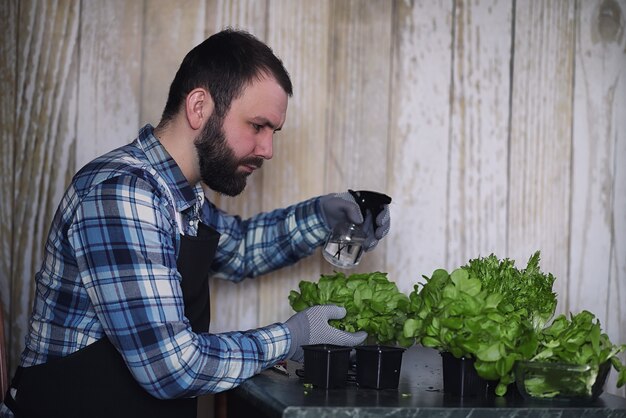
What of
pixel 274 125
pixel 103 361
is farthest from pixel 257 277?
pixel 103 361

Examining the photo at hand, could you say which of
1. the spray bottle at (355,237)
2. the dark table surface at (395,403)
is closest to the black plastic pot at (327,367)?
the dark table surface at (395,403)

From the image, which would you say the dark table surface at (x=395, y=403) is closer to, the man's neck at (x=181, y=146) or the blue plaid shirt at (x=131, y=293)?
the blue plaid shirt at (x=131, y=293)

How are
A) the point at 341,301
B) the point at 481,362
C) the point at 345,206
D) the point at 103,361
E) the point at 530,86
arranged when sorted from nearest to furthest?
the point at 481,362 < the point at 103,361 < the point at 341,301 < the point at 345,206 < the point at 530,86

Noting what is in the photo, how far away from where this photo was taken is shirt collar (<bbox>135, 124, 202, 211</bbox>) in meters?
1.63

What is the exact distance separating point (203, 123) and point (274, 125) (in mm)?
155

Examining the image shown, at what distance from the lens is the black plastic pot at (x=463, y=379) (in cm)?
131

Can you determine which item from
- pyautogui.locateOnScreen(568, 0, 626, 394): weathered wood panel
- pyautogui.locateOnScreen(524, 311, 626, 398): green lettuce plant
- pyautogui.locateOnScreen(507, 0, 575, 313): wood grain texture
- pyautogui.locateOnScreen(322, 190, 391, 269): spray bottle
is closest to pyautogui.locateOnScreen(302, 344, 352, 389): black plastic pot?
pyautogui.locateOnScreen(524, 311, 626, 398): green lettuce plant

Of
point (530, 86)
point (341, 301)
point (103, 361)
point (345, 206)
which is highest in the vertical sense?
point (530, 86)

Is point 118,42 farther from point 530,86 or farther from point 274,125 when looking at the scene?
point 530,86

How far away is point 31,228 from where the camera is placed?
205 cm

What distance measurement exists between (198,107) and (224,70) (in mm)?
93

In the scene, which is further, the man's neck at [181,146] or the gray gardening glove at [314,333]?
the man's neck at [181,146]

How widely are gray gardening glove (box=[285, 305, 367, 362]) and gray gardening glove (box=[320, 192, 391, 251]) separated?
0.40 meters

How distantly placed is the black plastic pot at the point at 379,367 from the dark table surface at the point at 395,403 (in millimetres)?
18
